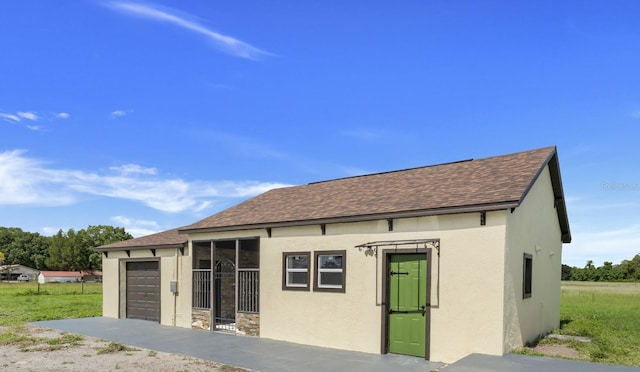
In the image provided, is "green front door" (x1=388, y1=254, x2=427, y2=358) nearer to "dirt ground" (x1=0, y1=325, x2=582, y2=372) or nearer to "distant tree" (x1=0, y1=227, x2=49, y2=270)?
"dirt ground" (x1=0, y1=325, x2=582, y2=372)

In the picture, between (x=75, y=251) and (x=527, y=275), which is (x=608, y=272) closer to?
(x=527, y=275)

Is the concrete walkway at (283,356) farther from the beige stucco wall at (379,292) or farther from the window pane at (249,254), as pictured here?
the window pane at (249,254)

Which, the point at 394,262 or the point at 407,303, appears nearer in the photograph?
the point at 407,303

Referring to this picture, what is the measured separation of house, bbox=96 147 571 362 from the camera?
991cm

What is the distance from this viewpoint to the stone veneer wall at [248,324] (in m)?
14.0

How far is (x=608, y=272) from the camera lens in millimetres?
72062

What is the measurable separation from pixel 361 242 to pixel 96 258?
3566 inches

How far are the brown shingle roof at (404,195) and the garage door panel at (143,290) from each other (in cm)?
306

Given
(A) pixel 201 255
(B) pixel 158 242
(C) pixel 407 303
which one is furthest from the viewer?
(B) pixel 158 242

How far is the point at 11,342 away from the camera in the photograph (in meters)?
13.2

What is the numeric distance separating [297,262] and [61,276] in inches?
3591

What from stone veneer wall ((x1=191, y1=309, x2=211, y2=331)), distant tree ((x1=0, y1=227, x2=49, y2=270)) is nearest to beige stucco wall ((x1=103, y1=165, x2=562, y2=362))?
stone veneer wall ((x1=191, y1=309, x2=211, y2=331))

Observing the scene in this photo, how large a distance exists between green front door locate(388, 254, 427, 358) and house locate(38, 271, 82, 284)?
89110mm

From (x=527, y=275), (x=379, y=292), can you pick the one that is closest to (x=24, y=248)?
(x=379, y=292)
